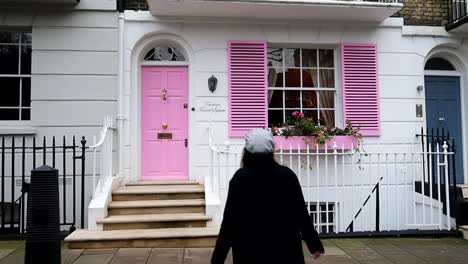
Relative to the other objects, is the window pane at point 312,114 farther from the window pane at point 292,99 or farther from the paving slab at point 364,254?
the paving slab at point 364,254

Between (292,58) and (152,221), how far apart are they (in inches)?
178

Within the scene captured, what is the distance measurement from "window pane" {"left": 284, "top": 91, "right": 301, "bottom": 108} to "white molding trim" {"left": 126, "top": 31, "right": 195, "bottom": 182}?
1915 millimetres

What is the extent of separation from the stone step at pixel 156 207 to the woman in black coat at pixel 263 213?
14.0ft

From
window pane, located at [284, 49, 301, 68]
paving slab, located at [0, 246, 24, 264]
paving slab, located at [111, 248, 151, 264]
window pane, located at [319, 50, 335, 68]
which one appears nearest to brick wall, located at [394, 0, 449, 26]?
window pane, located at [319, 50, 335, 68]

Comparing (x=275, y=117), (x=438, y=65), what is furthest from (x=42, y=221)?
(x=438, y=65)

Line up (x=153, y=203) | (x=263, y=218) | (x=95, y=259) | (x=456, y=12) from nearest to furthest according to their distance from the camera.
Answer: (x=263, y=218) → (x=95, y=259) → (x=153, y=203) → (x=456, y=12)

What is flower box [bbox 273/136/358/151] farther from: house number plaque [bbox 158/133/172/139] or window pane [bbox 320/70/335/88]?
house number plaque [bbox 158/133/172/139]

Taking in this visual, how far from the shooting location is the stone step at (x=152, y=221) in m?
7.00

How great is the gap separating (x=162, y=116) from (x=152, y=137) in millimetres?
447

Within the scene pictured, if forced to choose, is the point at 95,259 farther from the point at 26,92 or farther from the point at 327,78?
the point at 327,78

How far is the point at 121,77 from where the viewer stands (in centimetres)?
859

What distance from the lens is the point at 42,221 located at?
512 cm

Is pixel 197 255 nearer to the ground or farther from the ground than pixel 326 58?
nearer to the ground

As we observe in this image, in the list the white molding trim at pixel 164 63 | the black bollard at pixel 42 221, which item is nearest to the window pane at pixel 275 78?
the white molding trim at pixel 164 63
